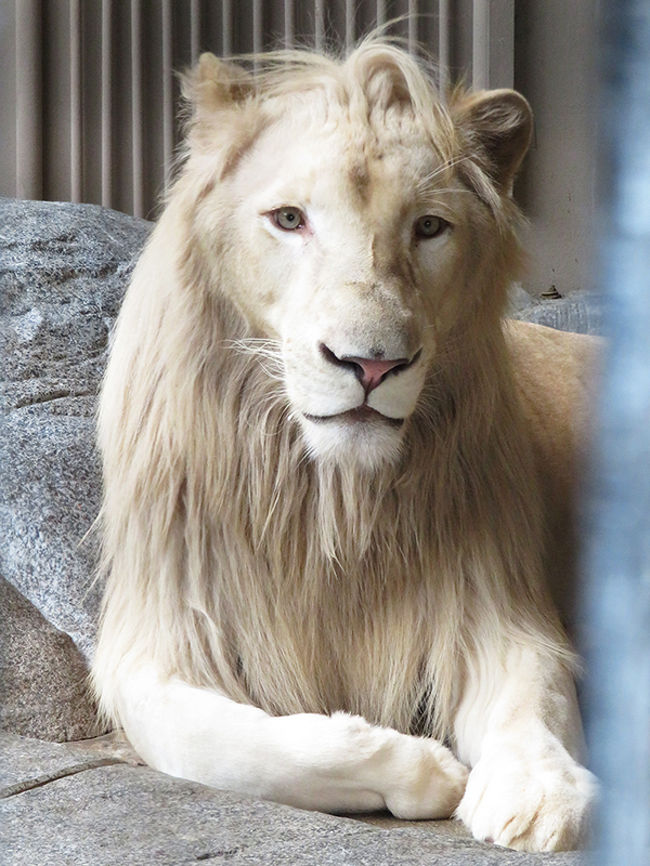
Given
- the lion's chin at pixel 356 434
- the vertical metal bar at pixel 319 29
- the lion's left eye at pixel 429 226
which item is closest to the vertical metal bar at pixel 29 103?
the vertical metal bar at pixel 319 29

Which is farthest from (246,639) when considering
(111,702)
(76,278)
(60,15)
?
(60,15)

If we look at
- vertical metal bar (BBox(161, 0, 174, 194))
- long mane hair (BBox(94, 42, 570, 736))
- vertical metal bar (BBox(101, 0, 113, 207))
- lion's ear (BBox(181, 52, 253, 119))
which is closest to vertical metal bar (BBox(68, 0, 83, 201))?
vertical metal bar (BBox(101, 0, 113, 207))

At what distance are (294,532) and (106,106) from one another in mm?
1264

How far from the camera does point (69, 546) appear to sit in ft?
6.21

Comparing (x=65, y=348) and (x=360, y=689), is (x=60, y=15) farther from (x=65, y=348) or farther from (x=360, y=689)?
(x=360, y=689)

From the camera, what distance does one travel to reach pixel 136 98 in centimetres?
257

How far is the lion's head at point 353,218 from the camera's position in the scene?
1.34m

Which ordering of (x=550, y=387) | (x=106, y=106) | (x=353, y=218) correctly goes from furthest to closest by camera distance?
(x=106, y=106) → (x=550, y=387) → (x=353, y=218)

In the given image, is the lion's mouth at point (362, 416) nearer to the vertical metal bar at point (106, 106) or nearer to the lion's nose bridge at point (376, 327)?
the lion's nose bridge at point (376, 327)

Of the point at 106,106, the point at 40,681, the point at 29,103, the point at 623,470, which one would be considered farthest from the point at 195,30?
the point at 623,470

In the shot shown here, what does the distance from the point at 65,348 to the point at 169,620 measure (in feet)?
3.13

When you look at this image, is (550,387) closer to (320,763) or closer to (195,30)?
(195,30)

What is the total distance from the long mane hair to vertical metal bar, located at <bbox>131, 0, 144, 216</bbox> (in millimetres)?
900

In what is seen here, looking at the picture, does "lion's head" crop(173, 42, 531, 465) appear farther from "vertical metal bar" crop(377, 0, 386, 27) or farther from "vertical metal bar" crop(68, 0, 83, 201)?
"vertical metal bar" crop(68, 0, 83, 201)
